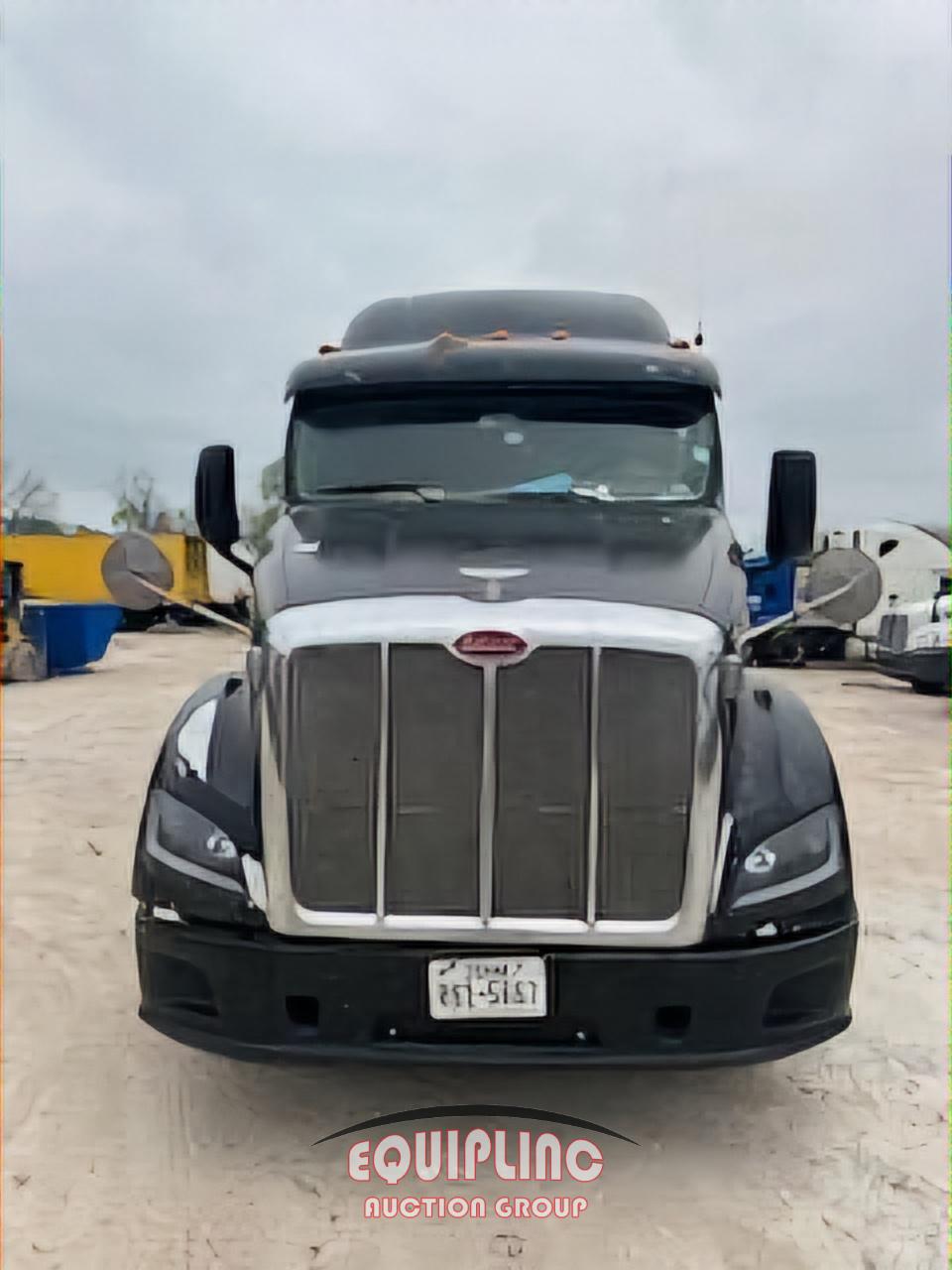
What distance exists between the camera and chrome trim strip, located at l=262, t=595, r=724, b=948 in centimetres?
290

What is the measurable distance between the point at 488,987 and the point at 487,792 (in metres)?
0.53

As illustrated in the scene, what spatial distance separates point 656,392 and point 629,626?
5.23 ft

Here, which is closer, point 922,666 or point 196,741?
point 196,741

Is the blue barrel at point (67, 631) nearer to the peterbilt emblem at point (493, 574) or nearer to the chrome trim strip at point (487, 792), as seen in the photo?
the peterbilt emblem at point (493, 574)

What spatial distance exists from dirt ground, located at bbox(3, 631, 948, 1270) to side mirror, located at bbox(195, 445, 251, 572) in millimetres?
1897

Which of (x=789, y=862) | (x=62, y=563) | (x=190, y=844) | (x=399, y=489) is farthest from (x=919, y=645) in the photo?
(x=62, y=563)

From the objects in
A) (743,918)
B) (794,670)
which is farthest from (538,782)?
(794,670)

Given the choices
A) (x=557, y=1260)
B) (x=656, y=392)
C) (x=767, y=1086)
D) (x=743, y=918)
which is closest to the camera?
(x=557, y=1260)

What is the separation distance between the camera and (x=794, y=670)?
1933cm

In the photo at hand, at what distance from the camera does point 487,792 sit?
2.96 m

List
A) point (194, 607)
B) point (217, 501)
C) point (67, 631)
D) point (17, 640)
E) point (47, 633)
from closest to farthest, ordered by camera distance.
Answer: point (194, 607), point (217, 501), point (17, 640), point (47, 633), point (67, 631)

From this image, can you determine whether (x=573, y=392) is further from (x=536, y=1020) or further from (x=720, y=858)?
(x=536, y=1020)

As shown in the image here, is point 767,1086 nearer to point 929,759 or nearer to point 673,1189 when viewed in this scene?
point 673,1189

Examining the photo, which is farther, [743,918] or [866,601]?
[866,601]
